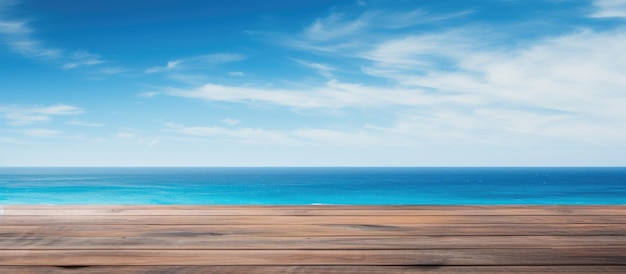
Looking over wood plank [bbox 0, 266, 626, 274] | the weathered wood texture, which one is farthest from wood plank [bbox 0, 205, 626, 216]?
wood plank [bbox 0, 266, 626, 274]

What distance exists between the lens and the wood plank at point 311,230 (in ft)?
4.75

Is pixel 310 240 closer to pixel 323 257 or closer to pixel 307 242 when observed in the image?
pixel 307 242

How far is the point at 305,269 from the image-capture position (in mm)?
1016

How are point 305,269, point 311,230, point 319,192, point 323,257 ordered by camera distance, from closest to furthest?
point 305,269, point 323,257, point 311,230, point 319,192

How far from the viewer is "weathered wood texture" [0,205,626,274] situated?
1.05 m

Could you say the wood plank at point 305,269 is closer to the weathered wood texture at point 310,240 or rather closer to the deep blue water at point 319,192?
the weathered wood texture at point 310,240

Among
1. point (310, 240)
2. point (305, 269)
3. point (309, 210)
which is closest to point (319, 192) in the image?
point (309, 210)

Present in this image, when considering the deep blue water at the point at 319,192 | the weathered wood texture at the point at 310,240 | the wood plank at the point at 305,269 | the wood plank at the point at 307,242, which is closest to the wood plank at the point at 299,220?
the weathered wood texture at the point at 310,240

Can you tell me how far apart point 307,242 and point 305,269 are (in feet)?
0.96

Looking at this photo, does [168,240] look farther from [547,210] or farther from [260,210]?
[547,210]

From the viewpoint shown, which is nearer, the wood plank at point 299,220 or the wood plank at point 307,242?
the wood plank at point 307,242

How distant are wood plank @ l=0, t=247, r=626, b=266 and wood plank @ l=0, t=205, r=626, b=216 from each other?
733 millimetres

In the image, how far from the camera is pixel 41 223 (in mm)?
1650

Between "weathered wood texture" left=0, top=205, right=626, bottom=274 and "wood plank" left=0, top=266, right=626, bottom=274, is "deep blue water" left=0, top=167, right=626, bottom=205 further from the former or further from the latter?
"wood plank" left=0, top=266, right=626, bottom=274
